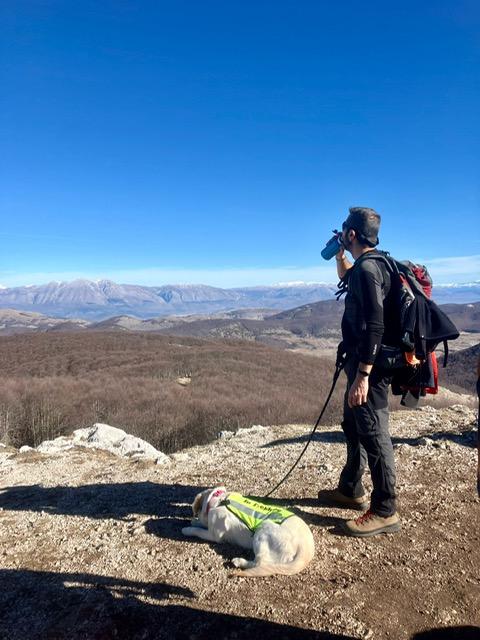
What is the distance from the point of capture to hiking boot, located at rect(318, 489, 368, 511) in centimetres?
448

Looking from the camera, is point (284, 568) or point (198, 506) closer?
point (284, 568)

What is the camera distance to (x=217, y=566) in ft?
11.8

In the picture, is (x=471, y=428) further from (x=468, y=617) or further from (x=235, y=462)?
(x=468, y=617)

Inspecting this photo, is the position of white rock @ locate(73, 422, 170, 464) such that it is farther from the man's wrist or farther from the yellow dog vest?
the man's wrist

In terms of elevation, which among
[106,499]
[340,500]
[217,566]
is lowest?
[106,499]

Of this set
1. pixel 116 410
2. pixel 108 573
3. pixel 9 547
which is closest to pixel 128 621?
pixel 108 573

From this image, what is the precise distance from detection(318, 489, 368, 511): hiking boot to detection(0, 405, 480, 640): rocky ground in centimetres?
13

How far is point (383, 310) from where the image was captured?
3.75 metres

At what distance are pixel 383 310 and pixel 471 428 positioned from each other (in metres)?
5.07

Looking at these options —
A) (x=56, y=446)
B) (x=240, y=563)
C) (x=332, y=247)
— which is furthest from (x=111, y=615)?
(x=56, y=446)

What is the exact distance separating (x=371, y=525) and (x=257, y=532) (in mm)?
1152

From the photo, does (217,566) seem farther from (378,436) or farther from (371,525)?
(378,436)

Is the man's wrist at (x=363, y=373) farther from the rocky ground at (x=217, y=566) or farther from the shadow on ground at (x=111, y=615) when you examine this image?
the shadow on ground at (x=111, y=615)

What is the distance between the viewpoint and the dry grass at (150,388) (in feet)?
107
